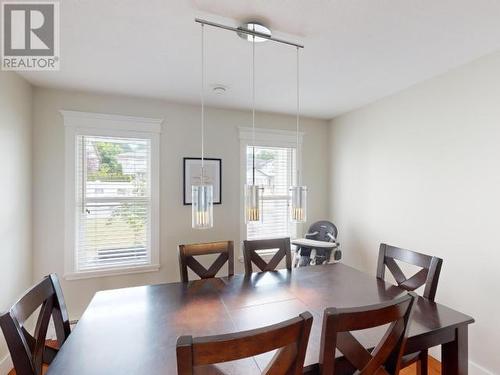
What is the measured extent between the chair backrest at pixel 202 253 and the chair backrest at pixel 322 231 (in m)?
1.50

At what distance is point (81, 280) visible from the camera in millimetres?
2756

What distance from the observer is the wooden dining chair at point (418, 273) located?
1.72 metres

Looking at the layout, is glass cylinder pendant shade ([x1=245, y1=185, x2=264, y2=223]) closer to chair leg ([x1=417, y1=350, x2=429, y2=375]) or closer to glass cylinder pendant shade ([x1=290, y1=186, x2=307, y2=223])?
glass cylinder pendant shade ([x1=290, y1=186, x2=307, y2=223])

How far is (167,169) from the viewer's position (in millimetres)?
3072

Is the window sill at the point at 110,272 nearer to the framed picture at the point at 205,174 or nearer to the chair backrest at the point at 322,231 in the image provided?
the framed picture at the point at 205,174

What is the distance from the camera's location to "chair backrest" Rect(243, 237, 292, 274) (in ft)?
7.56

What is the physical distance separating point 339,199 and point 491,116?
191 cm

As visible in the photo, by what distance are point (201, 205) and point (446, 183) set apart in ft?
7.08

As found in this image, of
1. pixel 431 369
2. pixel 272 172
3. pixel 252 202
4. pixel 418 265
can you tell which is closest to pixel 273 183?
pixel 272 172

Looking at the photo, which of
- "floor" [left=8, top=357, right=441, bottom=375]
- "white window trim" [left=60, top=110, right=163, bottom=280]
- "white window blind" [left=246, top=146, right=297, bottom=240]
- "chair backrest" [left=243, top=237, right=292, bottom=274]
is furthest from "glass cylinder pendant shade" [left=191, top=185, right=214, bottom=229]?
"floor" [left=8, top=357, right=441, bottom=375]

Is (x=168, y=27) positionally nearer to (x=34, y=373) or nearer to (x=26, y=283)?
(x=34, y=373)

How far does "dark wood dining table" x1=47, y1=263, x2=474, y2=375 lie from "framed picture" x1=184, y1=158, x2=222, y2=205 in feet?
4.44

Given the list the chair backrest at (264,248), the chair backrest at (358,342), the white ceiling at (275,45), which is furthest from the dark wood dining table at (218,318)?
the white ceiling at (275,45)

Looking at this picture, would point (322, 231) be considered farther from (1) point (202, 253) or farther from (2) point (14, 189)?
(2) point (14, 189)
